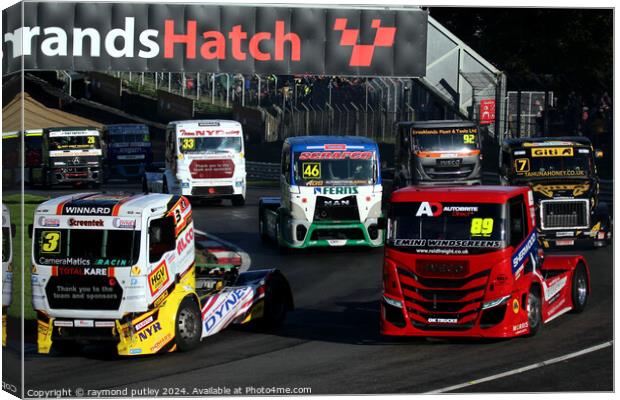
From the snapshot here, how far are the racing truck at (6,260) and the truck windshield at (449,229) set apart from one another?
6.00m

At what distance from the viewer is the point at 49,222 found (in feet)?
69.6

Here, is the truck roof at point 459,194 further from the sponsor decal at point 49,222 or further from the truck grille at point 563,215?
the truck grille at point 563,215

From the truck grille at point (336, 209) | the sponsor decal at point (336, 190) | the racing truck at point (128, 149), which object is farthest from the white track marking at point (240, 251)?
the racing truck at point (128, 149)

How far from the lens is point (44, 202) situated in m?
21.4

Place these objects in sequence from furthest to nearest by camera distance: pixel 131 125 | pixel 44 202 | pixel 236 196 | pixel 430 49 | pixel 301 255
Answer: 1. pixel 236 196
2. pixel 301 255
3. pixel 131 125
4. pixel 430 49
5. pixel 44 202

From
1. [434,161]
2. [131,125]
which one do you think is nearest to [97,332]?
[131,125]

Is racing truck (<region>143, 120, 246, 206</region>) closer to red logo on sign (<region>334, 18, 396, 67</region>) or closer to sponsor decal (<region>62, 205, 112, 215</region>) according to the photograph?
red logo on sign (<region>334, 18, 396, 67</region>)

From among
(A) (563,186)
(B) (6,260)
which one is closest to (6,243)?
(B) (6,260)

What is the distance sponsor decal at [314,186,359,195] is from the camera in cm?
3206

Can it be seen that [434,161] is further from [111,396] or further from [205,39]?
[111,396]

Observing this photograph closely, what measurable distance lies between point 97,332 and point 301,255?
11.4 meters

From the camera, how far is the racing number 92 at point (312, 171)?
32250 millimetres

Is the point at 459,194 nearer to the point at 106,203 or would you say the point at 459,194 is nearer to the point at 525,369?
the point at 525,369

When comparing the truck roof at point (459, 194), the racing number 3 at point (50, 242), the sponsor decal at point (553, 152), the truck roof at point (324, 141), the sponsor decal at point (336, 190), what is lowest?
the racing number 3 at point (50, 242)
